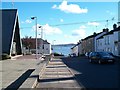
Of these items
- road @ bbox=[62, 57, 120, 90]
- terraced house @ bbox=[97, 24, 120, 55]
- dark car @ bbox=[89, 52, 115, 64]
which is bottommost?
road @ bbox=[62, 57, 120, 90]

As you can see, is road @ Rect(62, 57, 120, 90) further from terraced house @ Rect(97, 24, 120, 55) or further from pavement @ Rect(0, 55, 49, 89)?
terraced house @ Rect(97, 24, 120, 55)

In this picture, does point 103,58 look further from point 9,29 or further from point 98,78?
point 9,29

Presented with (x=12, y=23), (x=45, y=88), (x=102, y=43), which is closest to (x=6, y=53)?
(x=12, y=23)

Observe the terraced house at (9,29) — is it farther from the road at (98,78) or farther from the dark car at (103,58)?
the road at (98,78)

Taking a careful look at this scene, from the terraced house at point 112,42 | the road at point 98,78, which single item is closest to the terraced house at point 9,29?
the terraced house at point 112,42

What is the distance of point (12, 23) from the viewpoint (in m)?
55.8

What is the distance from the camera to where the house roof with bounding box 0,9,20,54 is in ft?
171

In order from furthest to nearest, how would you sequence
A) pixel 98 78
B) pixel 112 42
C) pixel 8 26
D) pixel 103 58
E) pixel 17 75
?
pixel 112 42 → pixel 8 26 → pixel 103 58 → pixel 17 75 → pixel 98 78

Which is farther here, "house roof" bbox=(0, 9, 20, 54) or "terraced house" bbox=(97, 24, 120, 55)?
"terraced house" bbox=(97, 24, 120, 55)

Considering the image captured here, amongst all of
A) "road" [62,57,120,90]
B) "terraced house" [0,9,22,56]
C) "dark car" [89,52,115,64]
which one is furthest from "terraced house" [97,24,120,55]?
"road" [62,57,120,90]

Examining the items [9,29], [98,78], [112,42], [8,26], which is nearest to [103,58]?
[98,78]

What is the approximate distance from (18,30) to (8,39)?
9.16m

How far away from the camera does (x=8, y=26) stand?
182 feet

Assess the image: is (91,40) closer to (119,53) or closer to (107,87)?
(119,53)
